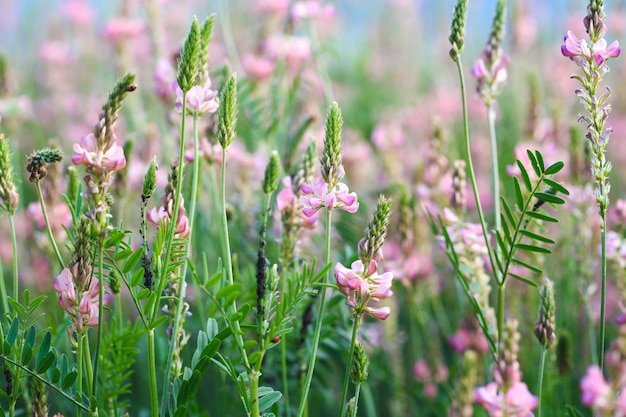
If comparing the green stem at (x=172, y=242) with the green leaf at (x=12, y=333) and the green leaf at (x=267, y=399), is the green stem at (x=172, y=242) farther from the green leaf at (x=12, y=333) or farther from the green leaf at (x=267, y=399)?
the green leaf at (x=12, y=333)

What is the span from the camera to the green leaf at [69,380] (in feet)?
4.06

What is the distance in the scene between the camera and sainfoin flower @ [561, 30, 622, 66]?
4.00 feet

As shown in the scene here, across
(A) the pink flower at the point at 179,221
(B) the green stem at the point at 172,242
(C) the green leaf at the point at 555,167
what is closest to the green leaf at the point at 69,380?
(B) the green stem at the point at 172,242

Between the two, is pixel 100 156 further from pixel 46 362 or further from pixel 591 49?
pixel 591 49

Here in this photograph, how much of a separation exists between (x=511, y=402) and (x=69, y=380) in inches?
30.8

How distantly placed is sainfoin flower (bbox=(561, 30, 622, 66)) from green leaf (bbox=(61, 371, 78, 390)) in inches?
41.8

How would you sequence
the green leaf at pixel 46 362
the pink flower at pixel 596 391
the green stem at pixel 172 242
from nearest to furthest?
the pink flower at pixel 596 391 → the green stem at pixel 172 242 → the green leaf at pixel 46 362

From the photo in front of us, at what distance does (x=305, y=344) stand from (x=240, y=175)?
83cm

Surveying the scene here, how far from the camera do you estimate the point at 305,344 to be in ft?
5.82

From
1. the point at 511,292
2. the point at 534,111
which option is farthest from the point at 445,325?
the point at 534,111

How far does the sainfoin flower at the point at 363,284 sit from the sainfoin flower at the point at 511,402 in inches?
8.2

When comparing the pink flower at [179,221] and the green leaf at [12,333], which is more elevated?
the pink flower at [179,221]

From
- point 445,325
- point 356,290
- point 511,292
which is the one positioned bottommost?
point 445,325

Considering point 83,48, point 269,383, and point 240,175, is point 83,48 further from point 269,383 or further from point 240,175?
point 269,383
